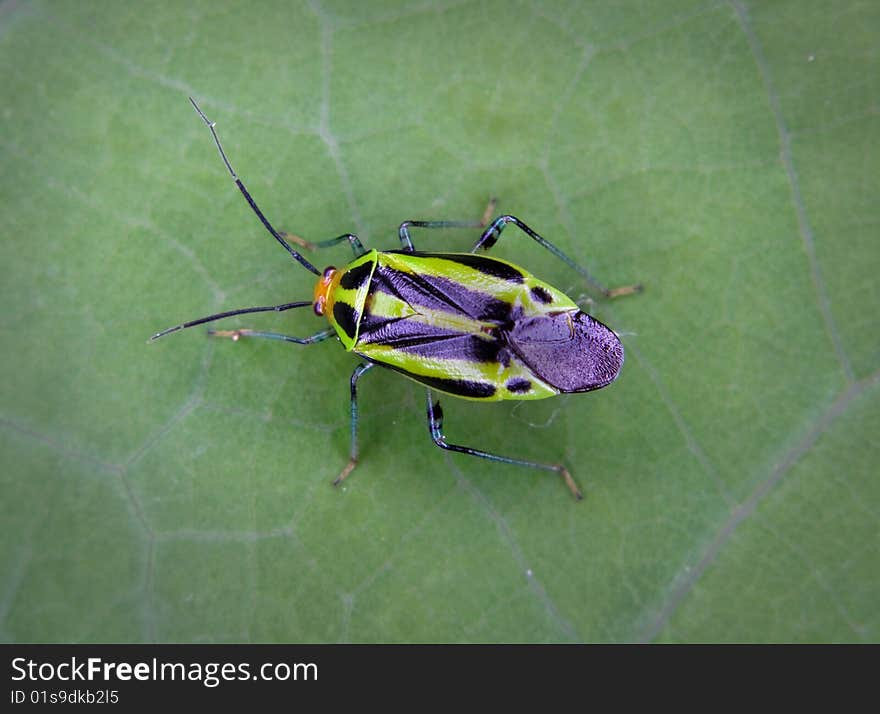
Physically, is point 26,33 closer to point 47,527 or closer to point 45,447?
point 45,447

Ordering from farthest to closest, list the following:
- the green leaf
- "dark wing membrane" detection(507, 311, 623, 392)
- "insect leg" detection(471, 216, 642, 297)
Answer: "insect leg" detection(471, 216, 642, 297)
the green leaf
"dark wing membrane" detection(507, 311, 623, 392)

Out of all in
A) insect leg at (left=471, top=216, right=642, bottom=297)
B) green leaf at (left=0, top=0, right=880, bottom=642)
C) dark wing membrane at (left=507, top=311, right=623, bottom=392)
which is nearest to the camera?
dark wing membrane at (left=507, top=311, right=623, bottom=392)

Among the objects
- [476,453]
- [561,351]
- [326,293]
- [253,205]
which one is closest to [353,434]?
[476,453]

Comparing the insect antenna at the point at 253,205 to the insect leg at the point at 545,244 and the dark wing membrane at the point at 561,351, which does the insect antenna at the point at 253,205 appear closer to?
the insect leg at the point at 545,244

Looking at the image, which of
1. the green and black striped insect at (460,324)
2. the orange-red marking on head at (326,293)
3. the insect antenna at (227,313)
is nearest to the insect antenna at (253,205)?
the green and black striped insect at (460,324)

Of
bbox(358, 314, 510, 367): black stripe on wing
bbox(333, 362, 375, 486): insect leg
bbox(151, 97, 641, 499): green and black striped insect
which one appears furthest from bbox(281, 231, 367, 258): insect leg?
bbox(333, 362, 375, 486): insect leg

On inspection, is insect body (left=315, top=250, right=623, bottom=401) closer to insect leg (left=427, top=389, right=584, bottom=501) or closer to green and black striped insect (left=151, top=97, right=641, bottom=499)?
green and black striped insect (left=151, top=97, right=641, bottom=499)

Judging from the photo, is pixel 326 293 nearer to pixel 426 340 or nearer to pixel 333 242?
pixel 333 242
